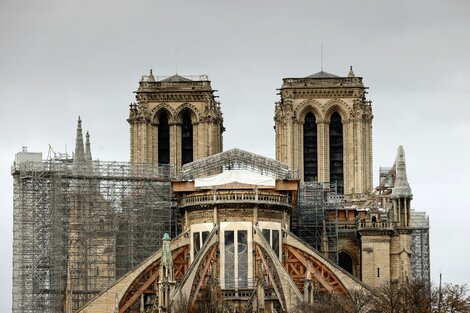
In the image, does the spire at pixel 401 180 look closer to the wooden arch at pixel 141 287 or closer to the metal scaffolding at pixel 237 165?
the metal scaffolding at pixel 237 165

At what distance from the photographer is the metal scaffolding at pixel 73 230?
138250 millimetres

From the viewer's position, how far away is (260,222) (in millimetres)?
138500

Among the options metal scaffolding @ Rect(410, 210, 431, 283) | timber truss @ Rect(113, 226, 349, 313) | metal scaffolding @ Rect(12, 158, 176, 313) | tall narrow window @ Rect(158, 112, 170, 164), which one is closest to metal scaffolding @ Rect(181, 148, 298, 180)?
metal scaffolding @ Rect(12, 158, 176, 313)

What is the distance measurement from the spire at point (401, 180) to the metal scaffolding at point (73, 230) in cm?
1685

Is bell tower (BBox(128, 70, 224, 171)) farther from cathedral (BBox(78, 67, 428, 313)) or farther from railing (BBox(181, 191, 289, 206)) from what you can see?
railing (BBox(181, 191, 289, 206))

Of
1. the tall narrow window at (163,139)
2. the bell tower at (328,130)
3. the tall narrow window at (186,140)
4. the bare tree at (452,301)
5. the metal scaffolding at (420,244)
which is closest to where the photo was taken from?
the bare tree at (452,301)

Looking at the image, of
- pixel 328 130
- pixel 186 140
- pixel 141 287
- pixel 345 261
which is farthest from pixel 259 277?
pixel 186 140

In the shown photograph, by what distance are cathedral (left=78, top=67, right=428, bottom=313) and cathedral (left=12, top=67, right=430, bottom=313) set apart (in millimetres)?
122

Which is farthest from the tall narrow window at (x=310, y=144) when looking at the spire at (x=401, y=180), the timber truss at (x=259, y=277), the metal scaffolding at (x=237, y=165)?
the timber truss at (x=259, y=277)

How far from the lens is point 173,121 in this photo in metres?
155

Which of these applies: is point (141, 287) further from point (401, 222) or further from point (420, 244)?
point (420, 244)

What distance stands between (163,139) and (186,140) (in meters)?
1.64

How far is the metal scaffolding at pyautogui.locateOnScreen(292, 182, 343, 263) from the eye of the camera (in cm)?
14725

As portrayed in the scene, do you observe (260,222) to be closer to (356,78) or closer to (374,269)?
(374,269)
